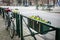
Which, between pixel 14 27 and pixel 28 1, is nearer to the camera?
pixel 14 27

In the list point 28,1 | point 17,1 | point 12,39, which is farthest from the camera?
point 28,1

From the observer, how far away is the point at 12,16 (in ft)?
18.9

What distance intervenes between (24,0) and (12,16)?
39.0 metres

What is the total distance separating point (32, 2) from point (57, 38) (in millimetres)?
43778

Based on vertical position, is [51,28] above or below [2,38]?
above

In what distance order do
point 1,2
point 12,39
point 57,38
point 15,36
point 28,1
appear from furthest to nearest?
point 28,1
point 1,2
point 15,36
point 12,39
point 57,38

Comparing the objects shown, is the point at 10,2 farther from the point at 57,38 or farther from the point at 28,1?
the point at 57,38

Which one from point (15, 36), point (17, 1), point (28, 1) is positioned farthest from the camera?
point (28, 1)

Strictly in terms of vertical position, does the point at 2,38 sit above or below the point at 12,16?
below

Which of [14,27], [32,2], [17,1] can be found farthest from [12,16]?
[32,2]

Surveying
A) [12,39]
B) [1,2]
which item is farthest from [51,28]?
[1,2]

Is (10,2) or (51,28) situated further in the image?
(10,2)

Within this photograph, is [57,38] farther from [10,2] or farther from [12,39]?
[10,2]

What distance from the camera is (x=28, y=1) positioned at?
1779 inches
